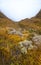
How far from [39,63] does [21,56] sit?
202 cm

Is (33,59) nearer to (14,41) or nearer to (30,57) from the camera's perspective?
(30,57)

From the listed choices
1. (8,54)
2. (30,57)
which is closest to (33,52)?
(30,57)

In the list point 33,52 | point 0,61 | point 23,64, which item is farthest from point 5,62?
point 33,52

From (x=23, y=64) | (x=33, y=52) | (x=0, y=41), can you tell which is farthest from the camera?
(x=0, y=41)

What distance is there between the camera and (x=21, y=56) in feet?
69.2

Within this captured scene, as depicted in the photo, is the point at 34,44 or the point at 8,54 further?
the point at 34,44

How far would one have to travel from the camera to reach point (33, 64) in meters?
20.1

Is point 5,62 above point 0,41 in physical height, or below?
below

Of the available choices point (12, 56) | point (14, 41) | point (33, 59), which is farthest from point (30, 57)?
point (14, 41)

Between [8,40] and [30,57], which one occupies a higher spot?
[8,40]

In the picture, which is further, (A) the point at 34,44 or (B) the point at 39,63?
(A) the point at 34,44

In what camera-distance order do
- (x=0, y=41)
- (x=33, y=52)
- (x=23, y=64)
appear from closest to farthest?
1. (x=23, y=64)
2. (x=33, y=52)
3. (x=0, y=41)

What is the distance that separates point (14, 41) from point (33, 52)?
10.1ft

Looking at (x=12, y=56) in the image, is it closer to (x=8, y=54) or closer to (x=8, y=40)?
(x=8, y=54)
